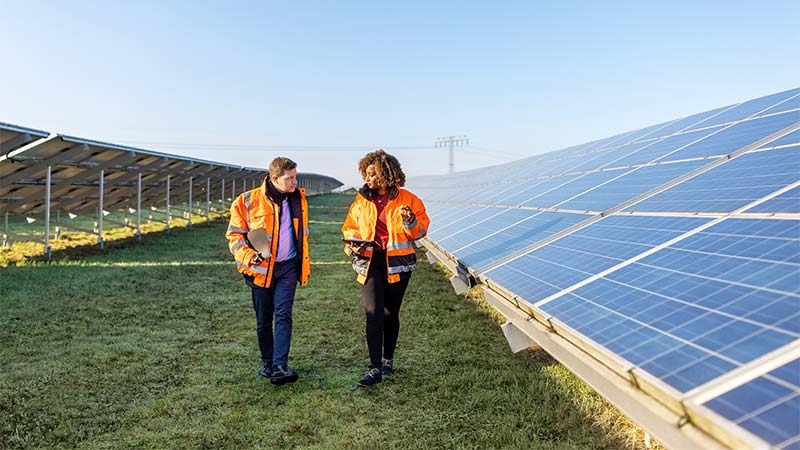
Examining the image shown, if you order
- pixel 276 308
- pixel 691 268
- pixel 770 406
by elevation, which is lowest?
pixel 276 308

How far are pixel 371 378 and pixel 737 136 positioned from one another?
494 centimetres

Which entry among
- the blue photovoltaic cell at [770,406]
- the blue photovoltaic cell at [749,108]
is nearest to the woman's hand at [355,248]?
the blue photovoltaic cell at [770,406]

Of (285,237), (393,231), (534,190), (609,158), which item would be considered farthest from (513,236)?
(609,158)

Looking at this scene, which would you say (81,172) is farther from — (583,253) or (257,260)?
(583,253)

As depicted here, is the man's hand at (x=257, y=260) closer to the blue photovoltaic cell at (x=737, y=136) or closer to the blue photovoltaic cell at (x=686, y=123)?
the blue photovoltaic cell at (x=737, y=136)

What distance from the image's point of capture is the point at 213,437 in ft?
12.6

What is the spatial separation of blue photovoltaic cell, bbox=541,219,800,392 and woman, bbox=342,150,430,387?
1.58m

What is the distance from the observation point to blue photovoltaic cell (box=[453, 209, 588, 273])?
5.52 metres

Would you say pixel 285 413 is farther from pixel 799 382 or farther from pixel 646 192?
pixel 646 192

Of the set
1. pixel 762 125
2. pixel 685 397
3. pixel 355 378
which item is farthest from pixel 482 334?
pixel 685 397

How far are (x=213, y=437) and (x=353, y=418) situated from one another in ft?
→ 3.38

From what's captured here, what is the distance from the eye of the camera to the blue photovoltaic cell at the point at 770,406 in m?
1.73

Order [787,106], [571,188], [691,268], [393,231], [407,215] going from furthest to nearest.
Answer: [571,188] < [787,106] < [393,231] < [407,215] < [691,268]

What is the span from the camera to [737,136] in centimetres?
614
